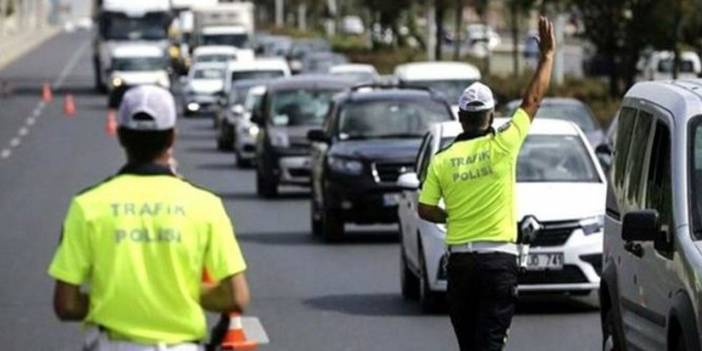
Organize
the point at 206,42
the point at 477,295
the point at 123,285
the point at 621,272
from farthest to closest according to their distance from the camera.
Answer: the point at 206,42 < the point at 621,272 < the point at 477,295 < the point at 123,285

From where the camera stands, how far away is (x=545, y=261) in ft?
56.4

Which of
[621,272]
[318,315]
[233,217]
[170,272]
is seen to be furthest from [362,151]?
[170,272]

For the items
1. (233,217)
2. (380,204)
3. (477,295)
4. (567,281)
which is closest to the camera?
(477,295)

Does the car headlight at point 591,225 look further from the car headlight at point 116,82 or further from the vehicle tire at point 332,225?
the car headlight at point 116,82

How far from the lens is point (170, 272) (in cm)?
735

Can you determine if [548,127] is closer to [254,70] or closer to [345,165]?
[345,165]

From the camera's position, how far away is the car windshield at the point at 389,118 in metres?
25.1

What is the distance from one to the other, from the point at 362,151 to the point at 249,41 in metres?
62.6

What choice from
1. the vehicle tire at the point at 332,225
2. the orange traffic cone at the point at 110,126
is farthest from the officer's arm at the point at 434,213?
the orange traffic cone at the point at 110,126

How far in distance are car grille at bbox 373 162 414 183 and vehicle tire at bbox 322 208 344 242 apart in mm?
579

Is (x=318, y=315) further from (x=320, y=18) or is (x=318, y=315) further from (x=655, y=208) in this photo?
(x=320, y=18)

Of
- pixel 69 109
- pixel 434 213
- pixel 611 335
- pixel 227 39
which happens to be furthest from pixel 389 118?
pixel 227 39

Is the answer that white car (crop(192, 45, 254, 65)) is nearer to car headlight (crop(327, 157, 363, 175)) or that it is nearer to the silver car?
car headlight (crop(327, 157, 363, 175))

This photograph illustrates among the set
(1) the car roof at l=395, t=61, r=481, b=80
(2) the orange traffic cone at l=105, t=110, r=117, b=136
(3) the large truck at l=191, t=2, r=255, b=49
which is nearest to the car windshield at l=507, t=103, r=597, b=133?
(1) the car roof at l=395, t=61, r=481, b=80
